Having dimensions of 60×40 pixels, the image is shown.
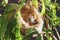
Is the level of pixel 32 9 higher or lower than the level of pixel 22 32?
higher

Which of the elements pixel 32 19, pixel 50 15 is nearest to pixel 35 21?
pixel 32 19

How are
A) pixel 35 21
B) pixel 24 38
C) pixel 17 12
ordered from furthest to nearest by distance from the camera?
pixel 35 21
pixel 24 38
pixel 17 12

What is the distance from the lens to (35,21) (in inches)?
46.7

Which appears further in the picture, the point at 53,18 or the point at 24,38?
the point at 53,18

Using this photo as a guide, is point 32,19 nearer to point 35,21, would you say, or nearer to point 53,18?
point 35,21

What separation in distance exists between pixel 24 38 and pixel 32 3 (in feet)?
0.67

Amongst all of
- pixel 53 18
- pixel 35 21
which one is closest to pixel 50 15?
pixel 53 18

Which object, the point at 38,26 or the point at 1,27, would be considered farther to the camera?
the point at 38,26

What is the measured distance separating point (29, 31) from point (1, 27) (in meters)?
0.15

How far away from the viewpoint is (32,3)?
1147mm

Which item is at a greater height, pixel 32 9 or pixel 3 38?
pixel 32 9

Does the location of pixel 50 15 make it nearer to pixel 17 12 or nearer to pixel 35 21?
pixel 35 21

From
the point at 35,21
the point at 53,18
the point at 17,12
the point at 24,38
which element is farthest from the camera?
the point at 53,18

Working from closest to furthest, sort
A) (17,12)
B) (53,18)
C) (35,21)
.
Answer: (17,12) → (35,21) → (53,18)
